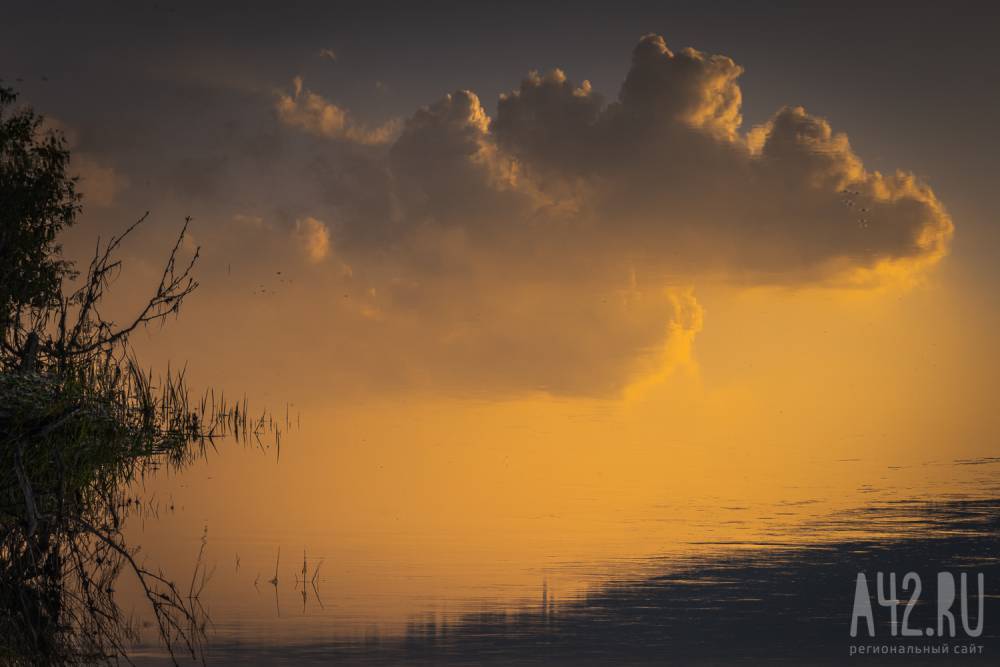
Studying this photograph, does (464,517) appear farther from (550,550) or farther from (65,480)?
(65,480)

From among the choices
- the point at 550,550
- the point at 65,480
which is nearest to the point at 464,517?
the point at 550,550

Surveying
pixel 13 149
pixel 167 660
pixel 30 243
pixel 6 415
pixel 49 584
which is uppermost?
pixel 13 149

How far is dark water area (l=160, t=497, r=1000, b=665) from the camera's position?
1560cm

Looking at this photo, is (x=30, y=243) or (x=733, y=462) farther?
(x=733, y=462)

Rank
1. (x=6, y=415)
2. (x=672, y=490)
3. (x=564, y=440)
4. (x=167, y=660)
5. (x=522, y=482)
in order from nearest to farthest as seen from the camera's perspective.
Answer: (x=6, y=415)
(x=167, y=660)
(x=672, y=490)
(x=522, y=482)
(x=564, y=440)

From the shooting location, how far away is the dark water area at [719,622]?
15.6 metres

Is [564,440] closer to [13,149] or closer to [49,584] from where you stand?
[13,149]

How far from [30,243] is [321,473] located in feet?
54.1

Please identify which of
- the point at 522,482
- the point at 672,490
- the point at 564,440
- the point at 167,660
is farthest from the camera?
the point at 564,440

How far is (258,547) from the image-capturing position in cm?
2538

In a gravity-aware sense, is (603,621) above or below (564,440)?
below

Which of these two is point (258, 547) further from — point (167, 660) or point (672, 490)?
point (672, 490)

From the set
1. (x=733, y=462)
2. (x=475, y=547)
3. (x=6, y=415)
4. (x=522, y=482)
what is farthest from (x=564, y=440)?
(x=6, y=415)

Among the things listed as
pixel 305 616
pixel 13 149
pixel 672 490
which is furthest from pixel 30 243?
pixel 672 490
